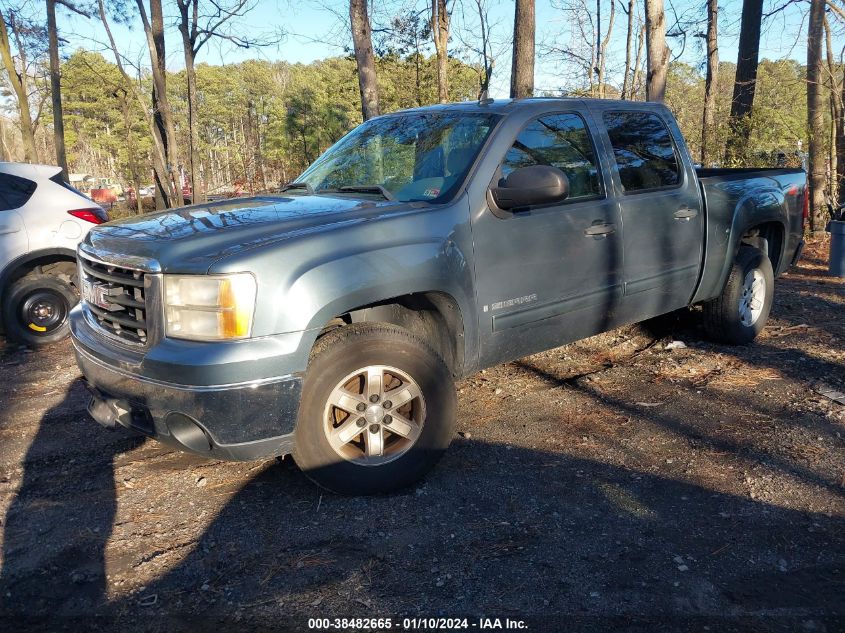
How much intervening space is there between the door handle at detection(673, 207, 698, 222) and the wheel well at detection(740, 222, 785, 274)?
0.96 metres

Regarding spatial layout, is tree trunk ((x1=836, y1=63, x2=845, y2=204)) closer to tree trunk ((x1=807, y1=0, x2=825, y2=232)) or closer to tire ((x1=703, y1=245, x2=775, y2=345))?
tree trunk ((x1=807, y1=0, x2=825, y2=232))

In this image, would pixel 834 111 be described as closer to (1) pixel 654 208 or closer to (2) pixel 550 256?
(1) pixel 654 208

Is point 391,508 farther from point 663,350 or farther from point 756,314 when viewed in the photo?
point 756,314

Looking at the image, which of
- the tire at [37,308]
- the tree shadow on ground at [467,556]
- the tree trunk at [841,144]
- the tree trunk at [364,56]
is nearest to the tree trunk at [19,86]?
the tree trunk at [364,56]

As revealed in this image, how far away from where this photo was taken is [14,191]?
20.9 feet

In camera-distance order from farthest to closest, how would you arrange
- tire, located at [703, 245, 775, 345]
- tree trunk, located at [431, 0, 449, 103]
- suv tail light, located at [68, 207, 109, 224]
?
tree trunk, located at [431, 0, 449, 103] < suv tail light, located at [68, 207, 109, 224] < tire, located at [703, 245, 775, 345]

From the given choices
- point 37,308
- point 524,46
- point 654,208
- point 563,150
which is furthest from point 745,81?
point 37,308

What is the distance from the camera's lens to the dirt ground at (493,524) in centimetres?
255

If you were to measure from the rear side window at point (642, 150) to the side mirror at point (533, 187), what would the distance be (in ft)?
3.53

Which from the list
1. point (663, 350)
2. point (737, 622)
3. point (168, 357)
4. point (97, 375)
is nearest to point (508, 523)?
point (737, 622)

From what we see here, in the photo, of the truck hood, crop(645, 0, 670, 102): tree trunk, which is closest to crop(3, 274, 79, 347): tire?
the truck hood

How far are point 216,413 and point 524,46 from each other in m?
10.8

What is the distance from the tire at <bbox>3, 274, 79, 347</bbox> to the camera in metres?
6.44

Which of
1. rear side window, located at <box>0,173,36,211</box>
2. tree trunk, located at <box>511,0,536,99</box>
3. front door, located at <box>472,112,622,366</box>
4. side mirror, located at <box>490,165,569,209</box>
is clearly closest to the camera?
side mirror, located at <box>490,165,569,209</box>
